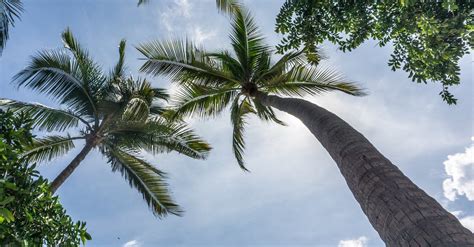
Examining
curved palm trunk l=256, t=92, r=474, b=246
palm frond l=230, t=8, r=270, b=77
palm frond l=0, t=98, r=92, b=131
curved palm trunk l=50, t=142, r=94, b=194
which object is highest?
palm frond l=230, t=8, r=270, b=77

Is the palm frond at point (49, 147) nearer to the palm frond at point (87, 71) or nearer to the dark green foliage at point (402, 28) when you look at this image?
the palm frond at point (87, 71)

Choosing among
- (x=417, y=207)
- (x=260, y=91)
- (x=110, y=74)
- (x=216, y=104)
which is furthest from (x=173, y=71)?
(x=417, y=207)

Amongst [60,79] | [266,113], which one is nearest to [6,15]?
[60,79]

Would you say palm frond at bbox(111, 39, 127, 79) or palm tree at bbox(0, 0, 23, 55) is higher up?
palm frond at bbox(111, 39, 127, 79)

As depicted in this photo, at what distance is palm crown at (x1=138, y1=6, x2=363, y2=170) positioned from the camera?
862cm

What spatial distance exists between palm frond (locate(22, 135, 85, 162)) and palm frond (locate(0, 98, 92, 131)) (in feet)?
1.14

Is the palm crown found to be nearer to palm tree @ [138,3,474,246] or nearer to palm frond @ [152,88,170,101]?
palm tree @ [138,3,474,246]

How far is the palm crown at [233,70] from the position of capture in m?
8.62

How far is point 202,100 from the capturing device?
9.55 metres

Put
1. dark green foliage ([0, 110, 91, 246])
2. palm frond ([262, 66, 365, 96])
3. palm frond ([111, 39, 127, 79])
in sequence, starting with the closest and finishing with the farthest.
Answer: dark green foliage ([0, 110, 91, 246]) → palm frond ([262, 66, 365, 96]) → palm frond ([111, 39, 127, 79])

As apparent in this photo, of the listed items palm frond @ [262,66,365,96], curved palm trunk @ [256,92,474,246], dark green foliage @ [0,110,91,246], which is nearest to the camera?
curved palm trunk @ [256,92,474,246]

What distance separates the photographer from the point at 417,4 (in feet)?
16.6

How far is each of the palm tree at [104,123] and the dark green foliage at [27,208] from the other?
17.0ft

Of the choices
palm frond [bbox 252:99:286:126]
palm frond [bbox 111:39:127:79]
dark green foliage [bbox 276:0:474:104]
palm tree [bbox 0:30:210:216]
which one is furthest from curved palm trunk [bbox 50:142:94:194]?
dark green foliage [bbox 276:0:474:104]
